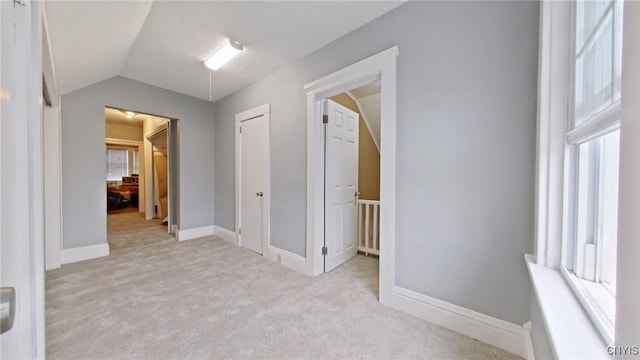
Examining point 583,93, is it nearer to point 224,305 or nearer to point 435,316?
point 435,316

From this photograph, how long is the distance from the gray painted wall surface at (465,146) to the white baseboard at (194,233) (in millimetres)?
3387

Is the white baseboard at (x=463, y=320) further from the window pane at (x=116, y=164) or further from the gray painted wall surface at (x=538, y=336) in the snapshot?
the window pane at (x=116, y=164)

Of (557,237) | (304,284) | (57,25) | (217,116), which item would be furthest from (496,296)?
(217,116)

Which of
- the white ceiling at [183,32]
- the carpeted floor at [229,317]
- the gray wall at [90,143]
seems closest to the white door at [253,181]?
the carpeted floor at [229,317]

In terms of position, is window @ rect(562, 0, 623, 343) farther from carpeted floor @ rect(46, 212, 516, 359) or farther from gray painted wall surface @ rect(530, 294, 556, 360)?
carpeted floor @ rect(46, 212, 516, 359)

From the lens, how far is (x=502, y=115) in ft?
4.66

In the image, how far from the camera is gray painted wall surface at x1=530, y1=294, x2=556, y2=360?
3.17ft

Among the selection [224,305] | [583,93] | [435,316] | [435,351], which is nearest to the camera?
[583,93]

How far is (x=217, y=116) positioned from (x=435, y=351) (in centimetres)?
426

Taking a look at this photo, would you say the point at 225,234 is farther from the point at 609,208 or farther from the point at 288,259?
the point at 609,208

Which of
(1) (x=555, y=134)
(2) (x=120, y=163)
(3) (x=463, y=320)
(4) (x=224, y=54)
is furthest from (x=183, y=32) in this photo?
(2) (x=120, y=163)

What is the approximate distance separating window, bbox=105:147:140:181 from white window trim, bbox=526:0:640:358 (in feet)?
35.6

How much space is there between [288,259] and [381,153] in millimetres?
1670

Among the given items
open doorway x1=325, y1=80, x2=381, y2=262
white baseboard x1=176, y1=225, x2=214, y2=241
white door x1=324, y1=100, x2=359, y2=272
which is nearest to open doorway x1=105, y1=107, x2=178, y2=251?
white baseboard x1=176, y1=225, x2=214, y2=241
